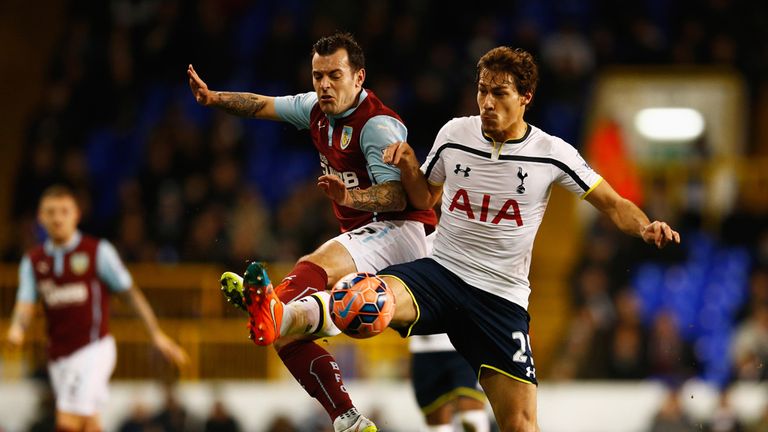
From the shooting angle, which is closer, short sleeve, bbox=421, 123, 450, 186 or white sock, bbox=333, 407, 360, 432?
white sock, bbox=333, 407, 360, 432

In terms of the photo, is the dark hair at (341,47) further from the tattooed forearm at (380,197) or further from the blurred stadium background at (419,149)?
the blurred stadium background at (419,149)

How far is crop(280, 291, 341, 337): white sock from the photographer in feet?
21.5

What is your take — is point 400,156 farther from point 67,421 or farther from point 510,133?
point 67,421

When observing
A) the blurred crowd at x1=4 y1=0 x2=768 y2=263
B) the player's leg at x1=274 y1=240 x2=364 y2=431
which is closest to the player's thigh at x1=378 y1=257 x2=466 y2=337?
the player's leg at x1=274 y1=240 x2=364 y2=431

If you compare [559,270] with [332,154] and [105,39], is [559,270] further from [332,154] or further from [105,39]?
[332,154]

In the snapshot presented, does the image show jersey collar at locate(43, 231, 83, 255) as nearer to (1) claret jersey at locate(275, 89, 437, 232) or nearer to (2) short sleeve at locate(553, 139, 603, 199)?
(1) claret jersey at locate(275, 89, 437, 232)

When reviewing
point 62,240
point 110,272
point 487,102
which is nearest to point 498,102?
point 487,102

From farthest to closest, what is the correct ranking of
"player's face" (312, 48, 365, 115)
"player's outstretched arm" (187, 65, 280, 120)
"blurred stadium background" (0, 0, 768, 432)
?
"blurred stadium background" (0, 0, 768, 432), "player's outstretched arm" (187, 65, 280, 120), "player's face" (312, 48, 365, 115)

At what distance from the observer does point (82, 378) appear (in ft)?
31.7

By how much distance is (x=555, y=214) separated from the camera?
1566cm

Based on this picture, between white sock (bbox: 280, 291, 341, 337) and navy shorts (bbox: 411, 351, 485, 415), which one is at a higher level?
white sock (bbox: 280, 291, 341, 337)

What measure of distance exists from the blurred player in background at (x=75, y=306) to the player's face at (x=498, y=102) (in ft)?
12.4

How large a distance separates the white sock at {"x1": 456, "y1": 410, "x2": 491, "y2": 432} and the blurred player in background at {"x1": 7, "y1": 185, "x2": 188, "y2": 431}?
2.16 m

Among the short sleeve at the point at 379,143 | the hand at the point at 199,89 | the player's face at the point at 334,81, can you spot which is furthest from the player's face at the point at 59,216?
the short sleeve at the point at 379,143
